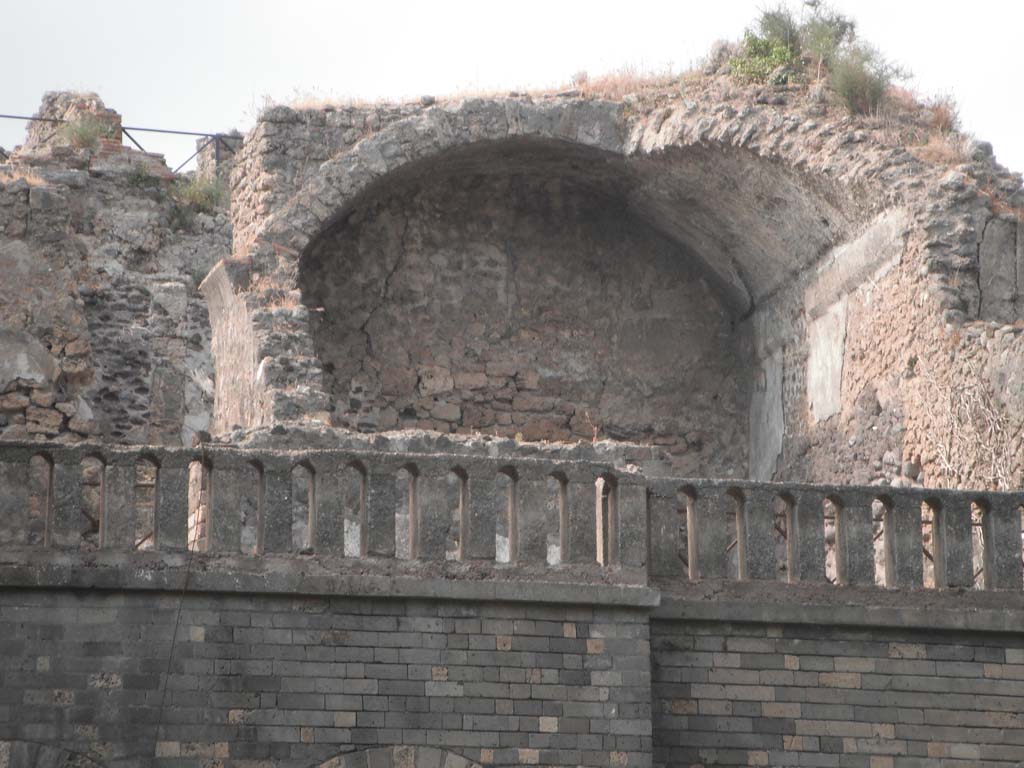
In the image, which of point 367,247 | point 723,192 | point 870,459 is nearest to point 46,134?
point 367,247

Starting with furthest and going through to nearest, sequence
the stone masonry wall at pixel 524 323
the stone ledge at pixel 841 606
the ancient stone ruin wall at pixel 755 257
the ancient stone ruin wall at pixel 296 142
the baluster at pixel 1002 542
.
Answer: the stone masonry wall at pixel 524 323 < the ancient stone ruin wall at pixel 296 142 < the ancient stone ruin wall at pixel 755 257 < the baluster at pixel 1002 542 < the stone ledge at pixel 841 606

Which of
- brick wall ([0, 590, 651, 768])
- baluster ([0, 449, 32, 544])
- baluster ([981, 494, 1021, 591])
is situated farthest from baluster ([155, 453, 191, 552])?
baluster ([981, 494, 1021, 591])

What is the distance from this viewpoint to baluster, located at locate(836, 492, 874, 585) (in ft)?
43.0

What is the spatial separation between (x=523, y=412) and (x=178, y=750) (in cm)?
815

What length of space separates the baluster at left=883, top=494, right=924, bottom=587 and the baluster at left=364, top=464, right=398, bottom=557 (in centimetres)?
296

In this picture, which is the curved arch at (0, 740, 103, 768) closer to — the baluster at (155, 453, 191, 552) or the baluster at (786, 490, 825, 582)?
the baluster at (155, 453, 191, 552)

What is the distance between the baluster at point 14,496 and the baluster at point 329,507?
5.17ft

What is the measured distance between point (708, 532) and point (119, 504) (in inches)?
134

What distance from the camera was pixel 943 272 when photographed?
16.7 m

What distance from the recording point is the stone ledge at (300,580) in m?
12.0

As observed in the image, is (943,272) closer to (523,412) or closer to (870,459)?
(870,459)

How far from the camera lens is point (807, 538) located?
43.0 feet

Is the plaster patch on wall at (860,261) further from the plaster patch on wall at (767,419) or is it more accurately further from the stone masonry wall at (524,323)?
the stone masonry wall at (524,323)

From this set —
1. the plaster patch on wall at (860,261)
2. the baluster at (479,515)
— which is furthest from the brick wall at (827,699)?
the plaster patch on wall at (860,261)
